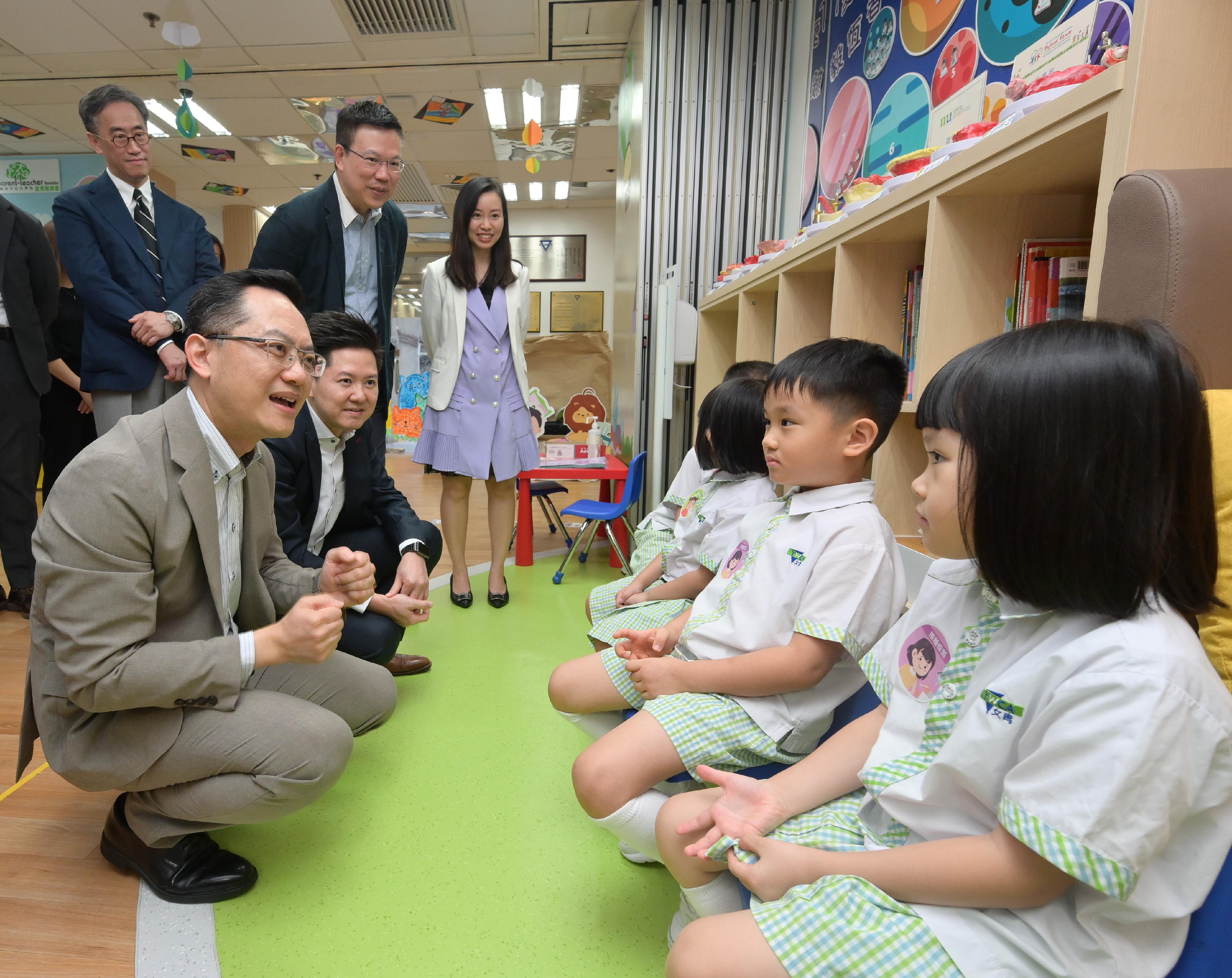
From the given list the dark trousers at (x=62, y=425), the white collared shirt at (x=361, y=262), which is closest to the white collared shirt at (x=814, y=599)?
the white collared shirt at (x=361, y=262)

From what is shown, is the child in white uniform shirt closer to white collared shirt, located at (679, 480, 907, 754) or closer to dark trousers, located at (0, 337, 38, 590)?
white collared shirt, located at (679, 480, 907, 754)

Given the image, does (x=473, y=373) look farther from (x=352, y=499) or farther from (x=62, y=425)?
(x=62, y=425)

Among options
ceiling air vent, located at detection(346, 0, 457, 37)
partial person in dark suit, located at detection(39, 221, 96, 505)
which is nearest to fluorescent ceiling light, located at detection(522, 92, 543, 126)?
ceiling air vent, located at detection(346, 0, 457, 37)

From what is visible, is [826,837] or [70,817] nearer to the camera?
[826,837]

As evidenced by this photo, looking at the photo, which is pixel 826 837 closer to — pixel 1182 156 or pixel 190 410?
pixel 1182 156

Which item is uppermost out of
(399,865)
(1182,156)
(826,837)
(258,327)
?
(1182,156)

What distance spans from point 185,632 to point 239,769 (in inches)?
10.5

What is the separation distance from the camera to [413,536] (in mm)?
2068

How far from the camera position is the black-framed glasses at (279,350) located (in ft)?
3.98

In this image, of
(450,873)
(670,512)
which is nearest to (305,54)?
(670,512)

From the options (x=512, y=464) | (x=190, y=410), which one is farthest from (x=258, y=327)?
(x=512, y=464)

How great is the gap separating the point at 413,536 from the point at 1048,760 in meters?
1.75

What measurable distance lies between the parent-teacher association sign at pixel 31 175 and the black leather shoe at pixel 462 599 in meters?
6.53

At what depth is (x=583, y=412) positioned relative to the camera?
575 centimetres
